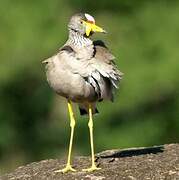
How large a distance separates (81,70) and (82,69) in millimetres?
12

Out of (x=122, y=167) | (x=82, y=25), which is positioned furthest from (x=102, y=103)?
(x=82, y=25)

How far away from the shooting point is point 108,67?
747 cm

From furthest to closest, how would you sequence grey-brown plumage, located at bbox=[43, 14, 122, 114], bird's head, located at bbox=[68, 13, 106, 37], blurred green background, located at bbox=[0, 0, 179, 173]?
blurred green background, located at bbox=[0, 0, 179, 173], bird's head, located at bbox=[68, 13, 106, 37], grey-brown plumage, located at bbox=[43, 14, 122, 114]

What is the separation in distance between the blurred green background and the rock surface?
7346 millimetres

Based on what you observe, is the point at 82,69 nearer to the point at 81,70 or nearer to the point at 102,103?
the point at 81,70

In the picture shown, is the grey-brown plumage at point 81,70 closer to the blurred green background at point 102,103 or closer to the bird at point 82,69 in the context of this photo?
the bird at point 82,69

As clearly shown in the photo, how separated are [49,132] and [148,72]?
2774 mm

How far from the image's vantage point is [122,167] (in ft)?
25.2

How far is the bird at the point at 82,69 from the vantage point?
7328 millimetres

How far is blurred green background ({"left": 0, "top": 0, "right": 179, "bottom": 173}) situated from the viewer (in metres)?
16.1

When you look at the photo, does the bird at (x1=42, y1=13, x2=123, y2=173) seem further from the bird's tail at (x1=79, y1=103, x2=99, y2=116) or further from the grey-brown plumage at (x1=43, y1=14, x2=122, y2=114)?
the bird's tail at (x1=79, y1=103, x2=99, y2=116)

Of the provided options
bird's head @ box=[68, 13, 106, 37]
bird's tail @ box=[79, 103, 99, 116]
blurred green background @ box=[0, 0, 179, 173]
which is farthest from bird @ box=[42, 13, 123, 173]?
blurred green background @ box=[0, 0, 179, 173]

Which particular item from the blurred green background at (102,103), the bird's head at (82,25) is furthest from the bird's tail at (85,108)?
the blurred green background at (102,103)

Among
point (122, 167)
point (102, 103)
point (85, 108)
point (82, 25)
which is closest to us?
point (82, 25)
